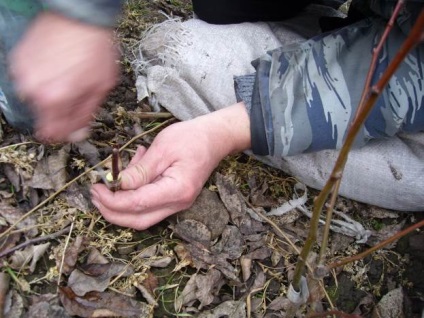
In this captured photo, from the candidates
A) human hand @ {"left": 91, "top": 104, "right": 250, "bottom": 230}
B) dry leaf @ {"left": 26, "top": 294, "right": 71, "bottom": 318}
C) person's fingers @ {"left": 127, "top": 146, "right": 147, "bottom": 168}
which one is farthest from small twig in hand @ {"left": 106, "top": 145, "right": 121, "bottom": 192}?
dry leaf @ {"left": 26, "top": 294, "right": 71, "bottom": 318}

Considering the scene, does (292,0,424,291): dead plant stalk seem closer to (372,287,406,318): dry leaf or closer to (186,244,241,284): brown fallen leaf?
(186,244,241,284): brown fallen leaf

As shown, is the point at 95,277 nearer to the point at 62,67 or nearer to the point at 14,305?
the point at 14,305

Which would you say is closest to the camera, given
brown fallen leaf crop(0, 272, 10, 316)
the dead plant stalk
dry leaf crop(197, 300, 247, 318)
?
the dead plant stalk

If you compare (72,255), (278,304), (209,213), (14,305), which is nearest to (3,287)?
(14,305)

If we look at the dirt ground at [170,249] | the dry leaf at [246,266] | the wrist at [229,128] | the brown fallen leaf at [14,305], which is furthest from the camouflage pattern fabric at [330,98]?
the brown fallen leaf at [14,305]

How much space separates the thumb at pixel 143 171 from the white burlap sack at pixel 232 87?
10.0 inches

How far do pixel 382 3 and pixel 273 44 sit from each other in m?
0.36

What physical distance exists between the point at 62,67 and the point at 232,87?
689 mm

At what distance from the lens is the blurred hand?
82cm

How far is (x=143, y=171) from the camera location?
3.90 ft

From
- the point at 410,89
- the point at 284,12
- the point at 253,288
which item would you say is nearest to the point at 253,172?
the point at 253,288

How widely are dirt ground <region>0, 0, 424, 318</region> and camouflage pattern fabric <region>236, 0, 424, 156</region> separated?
0.55ft

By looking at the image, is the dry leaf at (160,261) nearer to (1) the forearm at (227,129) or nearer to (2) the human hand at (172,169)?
(2) the human hand at (172,169)

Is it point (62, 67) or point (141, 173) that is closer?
point (62, 67)
